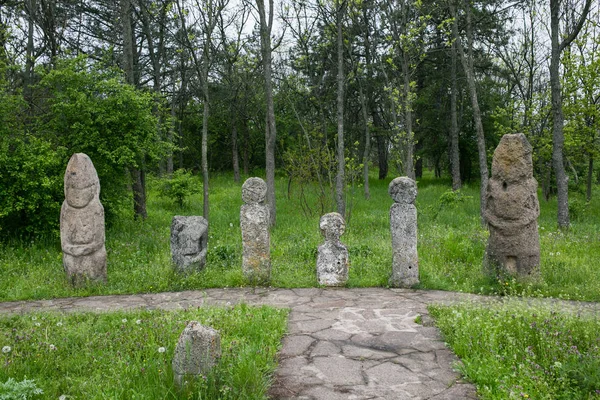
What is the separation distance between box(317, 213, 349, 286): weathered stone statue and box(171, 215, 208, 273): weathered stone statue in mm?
2334

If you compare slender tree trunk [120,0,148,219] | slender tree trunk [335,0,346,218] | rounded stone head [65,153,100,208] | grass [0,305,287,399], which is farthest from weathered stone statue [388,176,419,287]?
slender tree trunk [120,0,148,219]

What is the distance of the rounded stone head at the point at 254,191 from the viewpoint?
8.67 m

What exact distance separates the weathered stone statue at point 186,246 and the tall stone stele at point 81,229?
131 centimetres

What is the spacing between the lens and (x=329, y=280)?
8.60m

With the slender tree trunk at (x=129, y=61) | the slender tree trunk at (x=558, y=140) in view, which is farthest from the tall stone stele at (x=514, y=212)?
the slender tree trunk at (x=129, y=61)

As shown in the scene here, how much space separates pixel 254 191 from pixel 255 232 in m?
0.73

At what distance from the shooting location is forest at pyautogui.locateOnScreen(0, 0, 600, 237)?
489 inches

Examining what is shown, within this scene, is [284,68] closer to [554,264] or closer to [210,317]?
[554,264]


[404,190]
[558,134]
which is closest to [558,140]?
[558,134]

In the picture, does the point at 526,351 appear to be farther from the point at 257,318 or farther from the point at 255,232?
the point at 255,232

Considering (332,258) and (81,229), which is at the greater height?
(81,229)

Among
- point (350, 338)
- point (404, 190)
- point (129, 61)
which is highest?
point (129, 61)

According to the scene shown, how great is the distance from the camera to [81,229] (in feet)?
28.9

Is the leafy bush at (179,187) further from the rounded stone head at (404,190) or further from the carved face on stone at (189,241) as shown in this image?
the rounded stone head at (404,190)
